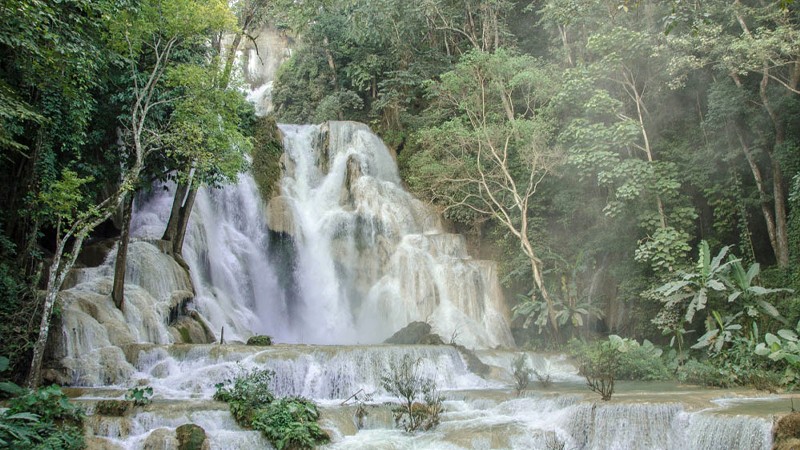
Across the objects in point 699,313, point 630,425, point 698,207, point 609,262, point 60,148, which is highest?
point 60,148

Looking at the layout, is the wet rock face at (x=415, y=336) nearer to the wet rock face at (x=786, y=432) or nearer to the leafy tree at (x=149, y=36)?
the leafy tree at (x=149, y=36)

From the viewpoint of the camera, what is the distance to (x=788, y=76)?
16.4 m

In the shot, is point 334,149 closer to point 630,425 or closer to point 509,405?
point 509,405

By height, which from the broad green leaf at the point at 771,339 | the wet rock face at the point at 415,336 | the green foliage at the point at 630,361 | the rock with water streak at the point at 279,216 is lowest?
the green foliage at the point at 630,361

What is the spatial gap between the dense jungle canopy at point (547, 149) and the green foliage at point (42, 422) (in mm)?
1957

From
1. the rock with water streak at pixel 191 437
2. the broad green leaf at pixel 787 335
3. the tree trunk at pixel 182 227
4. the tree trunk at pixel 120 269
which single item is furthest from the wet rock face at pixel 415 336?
the rock with water streak at pixel 191 437

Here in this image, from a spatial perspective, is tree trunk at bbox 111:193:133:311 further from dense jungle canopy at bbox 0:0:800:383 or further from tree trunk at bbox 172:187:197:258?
tree trunk at bbox 172:187:197:258

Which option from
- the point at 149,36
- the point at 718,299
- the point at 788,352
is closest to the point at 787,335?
the point at 788,352

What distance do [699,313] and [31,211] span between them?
54.6ft

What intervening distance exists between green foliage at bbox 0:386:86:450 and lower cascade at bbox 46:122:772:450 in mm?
428

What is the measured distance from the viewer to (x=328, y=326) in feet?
66.2

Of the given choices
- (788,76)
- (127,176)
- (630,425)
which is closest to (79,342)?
(127,176)

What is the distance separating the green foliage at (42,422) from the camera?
25.1ft

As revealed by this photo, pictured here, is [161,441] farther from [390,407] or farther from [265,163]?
[265,163]
